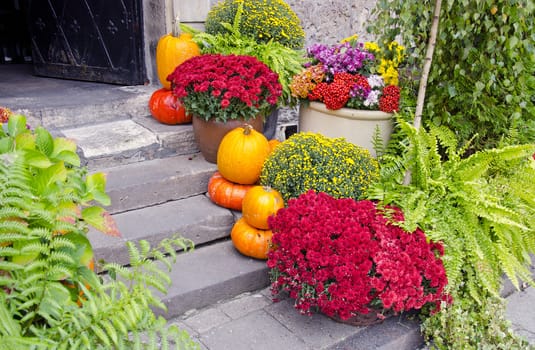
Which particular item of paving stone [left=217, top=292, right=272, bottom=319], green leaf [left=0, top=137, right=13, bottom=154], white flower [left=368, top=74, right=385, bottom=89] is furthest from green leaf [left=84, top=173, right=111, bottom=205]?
white flower [left=368, top=74, right=385, bottom=89]

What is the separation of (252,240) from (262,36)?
207 centimetres

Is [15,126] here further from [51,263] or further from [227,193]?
[227,193]

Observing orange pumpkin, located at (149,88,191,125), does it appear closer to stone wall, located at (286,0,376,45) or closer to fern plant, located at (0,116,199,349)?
stone wall, located at (286,0,376,45)

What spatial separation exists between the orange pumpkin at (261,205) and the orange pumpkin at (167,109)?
4.07 ft

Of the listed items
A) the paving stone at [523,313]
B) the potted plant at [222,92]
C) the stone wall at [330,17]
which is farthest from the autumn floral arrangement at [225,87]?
the paving stone at [523,313]

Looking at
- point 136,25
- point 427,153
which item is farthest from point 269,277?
point 136,25

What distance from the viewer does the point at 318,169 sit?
304cm

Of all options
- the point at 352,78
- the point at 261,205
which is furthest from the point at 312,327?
the point at 352,78

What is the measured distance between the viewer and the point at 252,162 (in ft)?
10.7

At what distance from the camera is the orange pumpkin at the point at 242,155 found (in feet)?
10.6

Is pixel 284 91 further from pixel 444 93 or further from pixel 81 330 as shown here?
pixel 81 330

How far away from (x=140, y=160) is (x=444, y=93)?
236cm

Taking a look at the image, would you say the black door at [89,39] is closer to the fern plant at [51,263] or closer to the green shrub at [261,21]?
the green shrub at [261,21]

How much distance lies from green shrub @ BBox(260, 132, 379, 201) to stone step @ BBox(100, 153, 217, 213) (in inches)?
23.9
